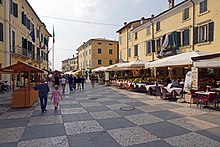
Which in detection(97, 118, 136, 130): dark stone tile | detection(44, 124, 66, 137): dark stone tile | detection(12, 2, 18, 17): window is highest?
detection(12, 2, 18, 17): window

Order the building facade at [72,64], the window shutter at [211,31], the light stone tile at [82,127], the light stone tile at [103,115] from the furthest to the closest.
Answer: the building facade at [72,64]
the window shutter at [211,31]
the light stone tile at [103,115]
the light stone tile at [82,127]

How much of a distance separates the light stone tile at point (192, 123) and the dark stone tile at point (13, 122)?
5.56m

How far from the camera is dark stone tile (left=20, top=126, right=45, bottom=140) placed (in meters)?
4.95

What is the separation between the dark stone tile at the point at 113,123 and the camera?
5812 millimetres

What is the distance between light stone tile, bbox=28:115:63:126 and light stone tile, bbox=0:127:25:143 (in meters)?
0.63

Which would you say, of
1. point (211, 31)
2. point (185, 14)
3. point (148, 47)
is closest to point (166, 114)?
point (211, 31)

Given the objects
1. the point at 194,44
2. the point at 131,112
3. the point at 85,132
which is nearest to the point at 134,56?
the point at 194,44

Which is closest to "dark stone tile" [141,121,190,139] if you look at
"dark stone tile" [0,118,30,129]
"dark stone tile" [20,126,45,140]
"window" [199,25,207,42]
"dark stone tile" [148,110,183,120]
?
"dark stone tile" [148,110,183,120]

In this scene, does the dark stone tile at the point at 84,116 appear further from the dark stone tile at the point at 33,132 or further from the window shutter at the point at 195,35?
the window shutter at the point at 195,35

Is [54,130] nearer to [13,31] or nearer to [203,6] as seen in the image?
[203,6]

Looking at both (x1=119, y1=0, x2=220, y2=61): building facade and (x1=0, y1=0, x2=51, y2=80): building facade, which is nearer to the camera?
(x1=119, y1=0, x2=220, y2=61): building facade

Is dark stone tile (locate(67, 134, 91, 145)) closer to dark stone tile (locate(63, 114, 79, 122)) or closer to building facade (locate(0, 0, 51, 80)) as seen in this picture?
dark stone tile (locate(63, 114, 79, 122))

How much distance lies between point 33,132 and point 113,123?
2.68 metres

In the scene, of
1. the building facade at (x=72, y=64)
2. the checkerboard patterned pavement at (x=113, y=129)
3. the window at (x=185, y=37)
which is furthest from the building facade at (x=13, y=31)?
the building facade at (x=72, y=64)
